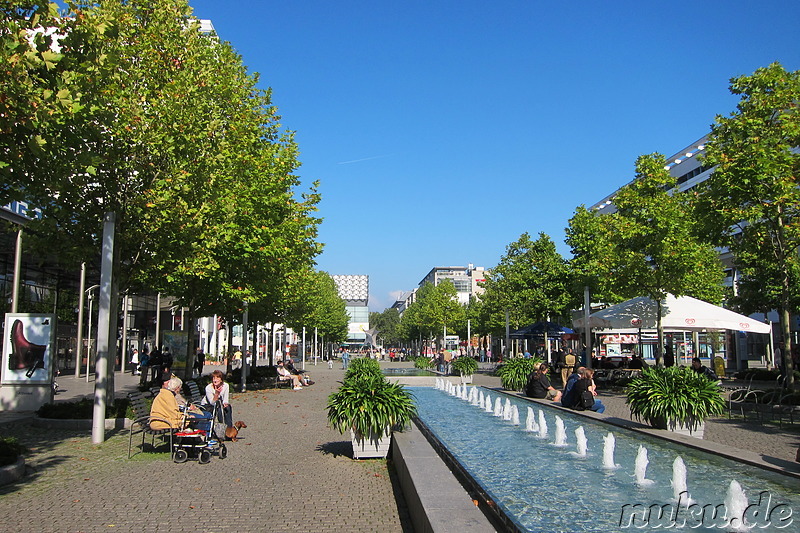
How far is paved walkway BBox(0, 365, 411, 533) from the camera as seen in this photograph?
746cm

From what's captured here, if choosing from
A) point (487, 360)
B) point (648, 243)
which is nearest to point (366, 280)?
point (487, 360)

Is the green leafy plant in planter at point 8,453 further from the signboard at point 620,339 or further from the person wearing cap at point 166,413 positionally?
the signboard at point 620,339

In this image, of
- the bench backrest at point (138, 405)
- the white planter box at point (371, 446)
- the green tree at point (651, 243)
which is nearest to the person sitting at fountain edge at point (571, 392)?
the green tree at point (651, 243)

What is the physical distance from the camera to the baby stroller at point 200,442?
1137 cm

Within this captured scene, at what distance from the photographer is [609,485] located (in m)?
8.18

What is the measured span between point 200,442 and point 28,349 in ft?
26.9

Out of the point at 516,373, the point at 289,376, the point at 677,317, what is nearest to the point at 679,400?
the point at 677,317

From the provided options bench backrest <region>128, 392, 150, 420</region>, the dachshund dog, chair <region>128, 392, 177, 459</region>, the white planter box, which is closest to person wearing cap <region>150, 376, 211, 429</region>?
chair <region>128, 392, 177, 459</region>

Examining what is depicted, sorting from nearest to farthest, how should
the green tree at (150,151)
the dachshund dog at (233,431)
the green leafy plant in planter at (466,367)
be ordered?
the green tree at (150,151), the dachshund dog at (233,431), the green leafy plant in planter at (466,367)

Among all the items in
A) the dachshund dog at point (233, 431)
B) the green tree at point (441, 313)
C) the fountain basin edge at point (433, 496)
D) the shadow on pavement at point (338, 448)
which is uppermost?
the green tree at point (441, 313)

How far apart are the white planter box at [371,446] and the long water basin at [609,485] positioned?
117 cm

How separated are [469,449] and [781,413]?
9.48 m

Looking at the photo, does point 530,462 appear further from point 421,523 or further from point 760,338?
point 760,338

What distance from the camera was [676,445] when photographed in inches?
442
